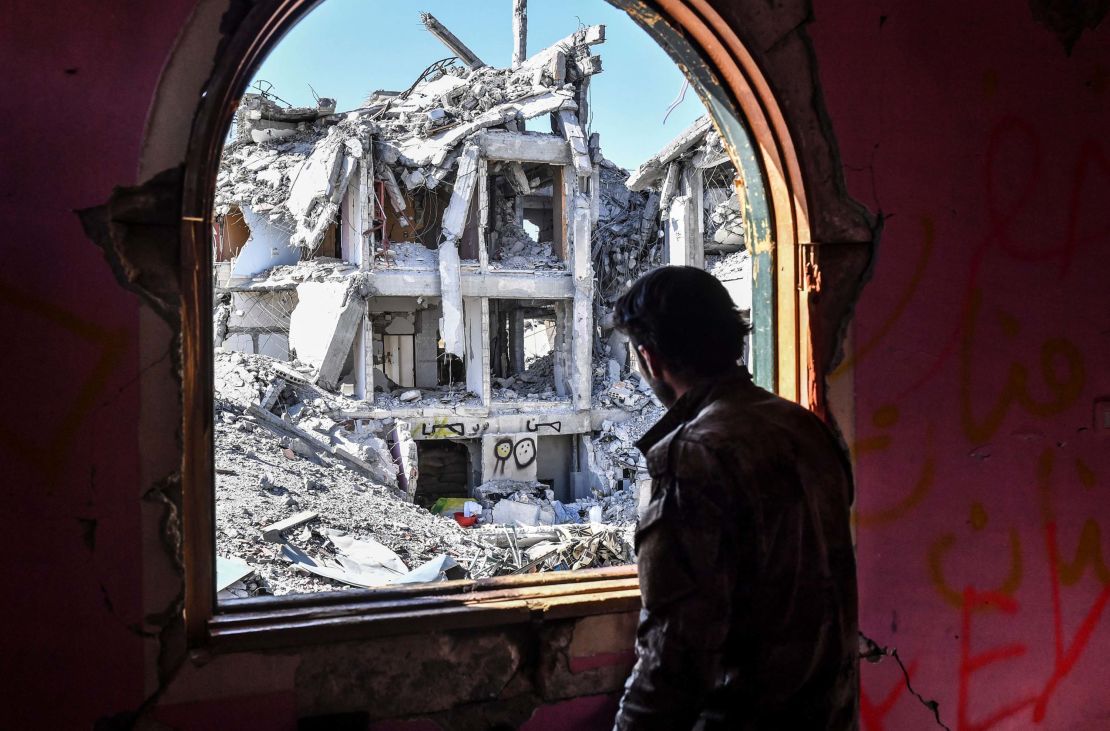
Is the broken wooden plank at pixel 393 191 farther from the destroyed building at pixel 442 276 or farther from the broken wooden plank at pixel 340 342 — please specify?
the broken wooden plank at pixel 340 342

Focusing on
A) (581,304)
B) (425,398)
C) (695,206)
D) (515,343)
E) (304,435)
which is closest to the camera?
(304,435)

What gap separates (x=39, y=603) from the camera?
1.79 meters

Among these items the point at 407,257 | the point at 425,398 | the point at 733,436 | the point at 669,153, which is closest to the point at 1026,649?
the point at 733,436

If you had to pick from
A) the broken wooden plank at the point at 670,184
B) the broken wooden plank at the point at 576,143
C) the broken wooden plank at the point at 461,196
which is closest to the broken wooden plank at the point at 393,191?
the broken wooden plank at the point at 461,196

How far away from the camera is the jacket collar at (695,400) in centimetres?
156

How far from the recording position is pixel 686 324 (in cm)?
158

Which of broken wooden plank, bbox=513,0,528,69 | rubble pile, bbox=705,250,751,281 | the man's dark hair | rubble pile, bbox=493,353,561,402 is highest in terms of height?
broken wooden plank, bbox=513,0,528,69

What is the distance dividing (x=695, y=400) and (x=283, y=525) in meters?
6.72

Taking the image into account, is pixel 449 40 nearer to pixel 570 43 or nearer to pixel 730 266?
pixel 570 43

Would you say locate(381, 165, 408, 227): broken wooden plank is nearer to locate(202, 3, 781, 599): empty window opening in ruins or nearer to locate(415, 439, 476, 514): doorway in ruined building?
locate(202, 3, 781, 599): empty window opening in ruins

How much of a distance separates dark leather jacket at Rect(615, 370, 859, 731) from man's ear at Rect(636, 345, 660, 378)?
168 mm

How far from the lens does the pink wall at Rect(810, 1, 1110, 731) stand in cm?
242

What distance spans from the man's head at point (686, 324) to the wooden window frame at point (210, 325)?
90 centimetres

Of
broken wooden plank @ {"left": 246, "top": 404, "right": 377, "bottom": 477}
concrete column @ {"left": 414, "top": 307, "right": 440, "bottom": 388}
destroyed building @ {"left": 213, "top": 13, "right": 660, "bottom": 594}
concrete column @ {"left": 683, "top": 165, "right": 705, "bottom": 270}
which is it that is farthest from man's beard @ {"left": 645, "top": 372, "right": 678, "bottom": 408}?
concrete column @ {"left": 414, "top": 307, "right": 440, "bottom": 388}
